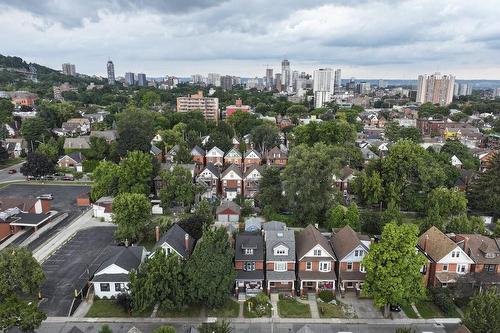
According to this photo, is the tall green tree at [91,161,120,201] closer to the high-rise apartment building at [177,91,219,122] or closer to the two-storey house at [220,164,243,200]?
the two-storey house at [220,164,243,200]

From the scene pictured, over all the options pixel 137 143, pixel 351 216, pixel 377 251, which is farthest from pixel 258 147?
pixel 377 251

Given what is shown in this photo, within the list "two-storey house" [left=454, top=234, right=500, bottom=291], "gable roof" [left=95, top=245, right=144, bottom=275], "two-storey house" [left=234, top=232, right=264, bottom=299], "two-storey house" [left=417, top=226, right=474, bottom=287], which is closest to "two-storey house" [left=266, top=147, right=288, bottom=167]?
"two-storey house" [left=234, top=232, right=264, bottom=299]

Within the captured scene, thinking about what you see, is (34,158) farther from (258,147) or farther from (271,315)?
(271,315)

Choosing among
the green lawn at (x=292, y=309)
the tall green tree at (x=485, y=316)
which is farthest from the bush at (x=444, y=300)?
the green lawn at (x=292, y=309)

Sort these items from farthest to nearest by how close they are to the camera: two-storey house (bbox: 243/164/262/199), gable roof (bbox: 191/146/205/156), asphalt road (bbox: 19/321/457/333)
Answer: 1. gable roof (bbox: 191/146/205/156)
2. two-storey house (bbox: 243/164/262/199)
3. asphalt road (bbox: 19/321/457/333)

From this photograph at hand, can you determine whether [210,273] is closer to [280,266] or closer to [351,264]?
[280,266]

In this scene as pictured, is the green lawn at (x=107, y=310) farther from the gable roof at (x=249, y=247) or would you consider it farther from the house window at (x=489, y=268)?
the house window at (x=489, y=268)
